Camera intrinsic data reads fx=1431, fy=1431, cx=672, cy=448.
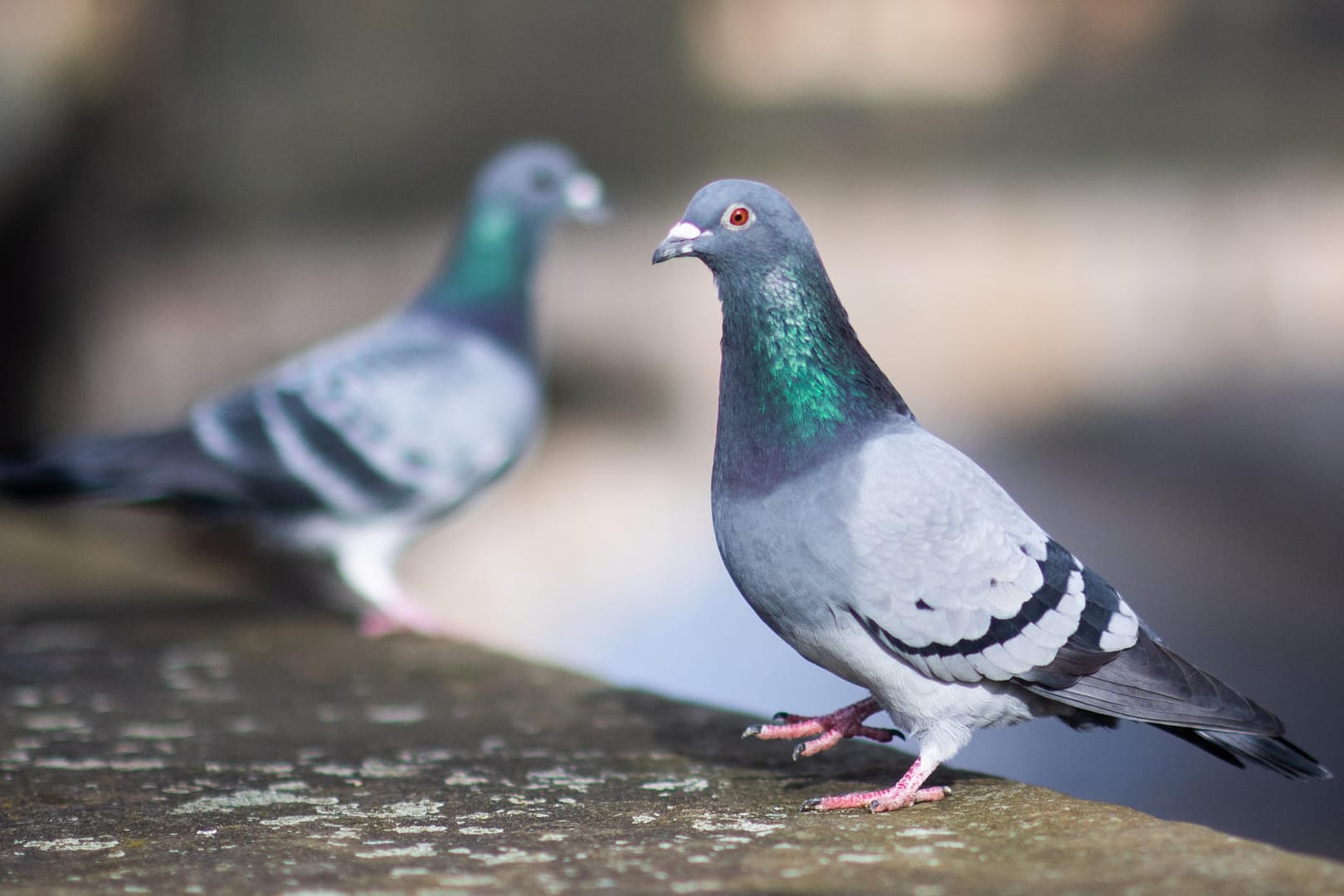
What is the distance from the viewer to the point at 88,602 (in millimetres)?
4613

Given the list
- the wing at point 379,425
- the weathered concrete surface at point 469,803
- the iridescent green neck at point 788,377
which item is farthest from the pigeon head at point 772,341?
the wing at point 379,425

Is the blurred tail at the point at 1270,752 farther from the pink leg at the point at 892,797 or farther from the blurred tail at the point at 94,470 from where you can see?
the blurred tail at the point at 94,470

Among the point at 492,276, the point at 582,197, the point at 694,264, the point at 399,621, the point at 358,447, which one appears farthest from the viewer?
the point at 694,264

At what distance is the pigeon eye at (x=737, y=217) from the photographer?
2.51m

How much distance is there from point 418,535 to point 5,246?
475 centimetres

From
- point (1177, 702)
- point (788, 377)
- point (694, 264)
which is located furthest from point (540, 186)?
point (694, 264)

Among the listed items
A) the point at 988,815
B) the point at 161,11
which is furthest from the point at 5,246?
the point at 988,815

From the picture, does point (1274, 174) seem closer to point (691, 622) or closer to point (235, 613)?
point (691, 622)

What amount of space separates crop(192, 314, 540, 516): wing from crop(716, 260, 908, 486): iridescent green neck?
8.18ft

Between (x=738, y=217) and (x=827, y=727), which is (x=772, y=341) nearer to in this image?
(x=738, y=217)

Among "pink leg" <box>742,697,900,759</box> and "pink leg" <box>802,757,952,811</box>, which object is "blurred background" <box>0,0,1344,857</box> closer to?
"pink leg" <box>742,697,900,759</box>

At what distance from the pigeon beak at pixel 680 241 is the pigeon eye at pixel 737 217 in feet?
0.14

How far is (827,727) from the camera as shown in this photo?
107 inches

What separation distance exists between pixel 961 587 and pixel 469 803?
3.15 ft
